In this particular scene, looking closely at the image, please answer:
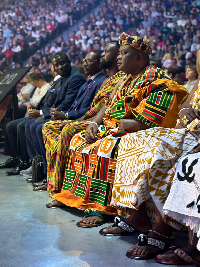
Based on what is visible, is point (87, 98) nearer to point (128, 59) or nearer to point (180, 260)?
point (128, 59)

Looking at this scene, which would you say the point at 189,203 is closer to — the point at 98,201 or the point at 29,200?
the point at 98,201

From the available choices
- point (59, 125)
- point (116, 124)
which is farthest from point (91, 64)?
point (116, 124)

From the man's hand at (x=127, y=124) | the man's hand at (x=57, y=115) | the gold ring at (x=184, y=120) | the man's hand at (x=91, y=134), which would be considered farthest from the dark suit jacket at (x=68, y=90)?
the gold ring at (x=184, y=120)

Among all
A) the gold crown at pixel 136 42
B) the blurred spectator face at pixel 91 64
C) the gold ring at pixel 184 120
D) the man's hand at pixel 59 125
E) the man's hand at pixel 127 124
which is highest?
the gold crown at pixel 136 42

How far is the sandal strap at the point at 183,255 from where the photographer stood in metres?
2.24

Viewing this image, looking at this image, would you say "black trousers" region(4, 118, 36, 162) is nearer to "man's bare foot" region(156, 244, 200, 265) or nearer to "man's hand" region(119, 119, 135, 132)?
"man's hand" region(119, 119, 135, 132)

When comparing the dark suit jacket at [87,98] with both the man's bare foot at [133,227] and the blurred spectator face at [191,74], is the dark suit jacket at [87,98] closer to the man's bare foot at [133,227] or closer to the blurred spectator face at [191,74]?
the man's bare foot at [133,227]

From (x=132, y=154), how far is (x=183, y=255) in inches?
27.6

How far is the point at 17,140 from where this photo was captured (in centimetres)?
567

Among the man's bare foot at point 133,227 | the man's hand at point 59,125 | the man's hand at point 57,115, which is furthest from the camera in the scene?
the man's hand at point 57,115

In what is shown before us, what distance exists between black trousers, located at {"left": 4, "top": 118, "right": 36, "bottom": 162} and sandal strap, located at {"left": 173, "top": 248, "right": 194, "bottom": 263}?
11.1ft

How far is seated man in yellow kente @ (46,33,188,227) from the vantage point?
114 inches

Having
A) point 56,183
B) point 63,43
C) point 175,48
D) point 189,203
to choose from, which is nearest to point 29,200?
point 56,183

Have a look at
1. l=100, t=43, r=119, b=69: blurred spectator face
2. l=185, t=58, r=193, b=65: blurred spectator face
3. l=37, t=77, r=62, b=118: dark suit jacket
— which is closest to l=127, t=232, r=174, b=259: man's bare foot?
l=100, t=43, r=119, b=69: blurred spectator face
